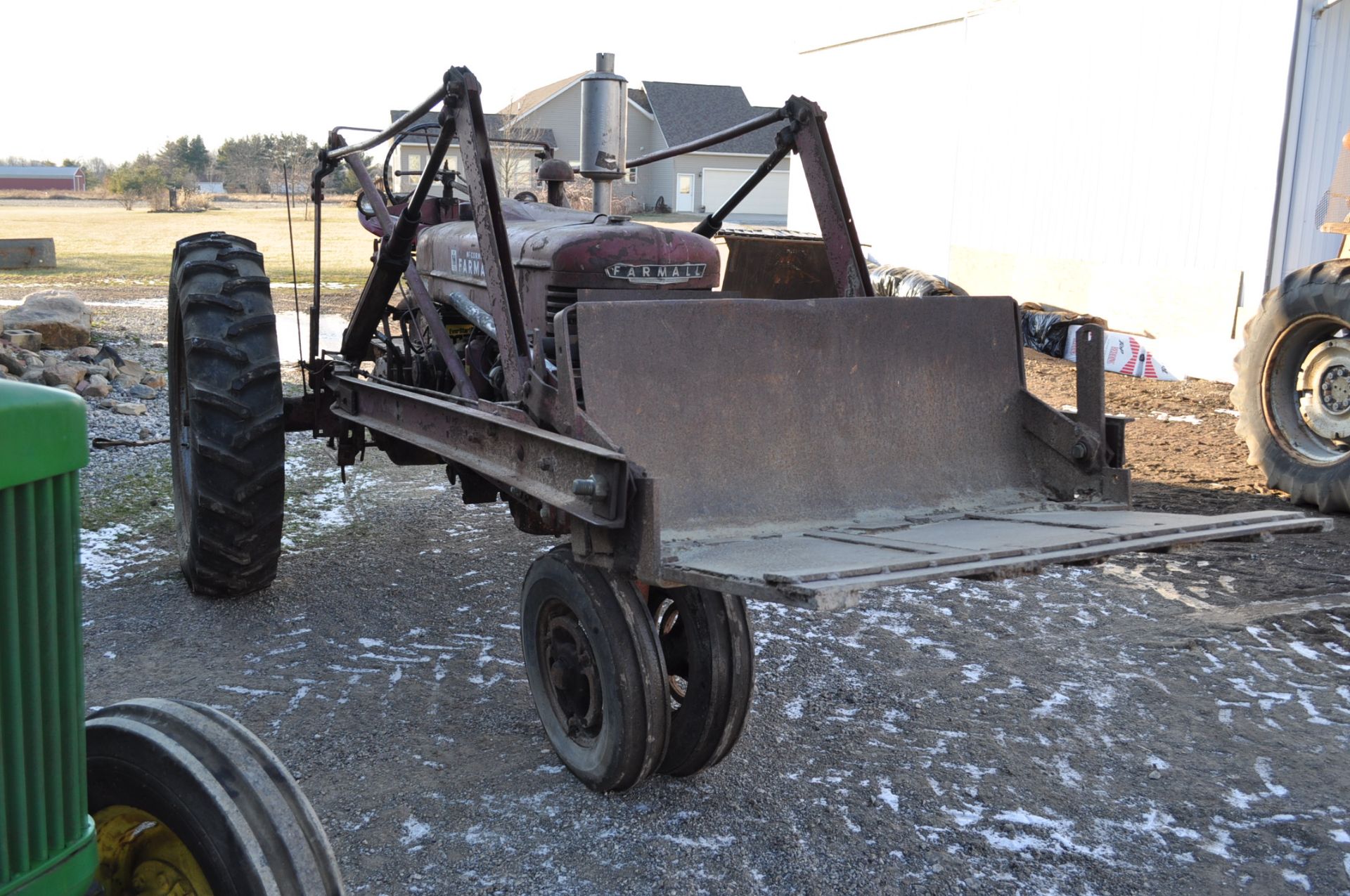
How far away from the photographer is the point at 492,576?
5215 millimetres

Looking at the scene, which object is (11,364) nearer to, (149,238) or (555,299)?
(555,299)

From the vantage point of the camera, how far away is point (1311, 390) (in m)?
6.84

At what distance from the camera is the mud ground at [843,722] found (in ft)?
9.75

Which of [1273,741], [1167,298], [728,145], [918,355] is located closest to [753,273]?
[918,355]

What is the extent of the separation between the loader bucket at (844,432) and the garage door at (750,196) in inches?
1593

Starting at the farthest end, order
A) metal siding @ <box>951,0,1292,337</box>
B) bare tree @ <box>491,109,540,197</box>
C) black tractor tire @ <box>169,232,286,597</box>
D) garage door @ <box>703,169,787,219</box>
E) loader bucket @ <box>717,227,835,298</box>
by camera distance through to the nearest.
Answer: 1. garage door @ <box>703,169,787,219</box>
2. bare tree @ <box>491,109,540,197</box>
3. metal siding @ <box>951,0,1292,337</box>
4. loader bucket @ <box>717,227,835,298</box>
5. black tractor tire @ <box>169,232,286,597</box>

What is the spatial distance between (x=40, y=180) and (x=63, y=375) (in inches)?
2965

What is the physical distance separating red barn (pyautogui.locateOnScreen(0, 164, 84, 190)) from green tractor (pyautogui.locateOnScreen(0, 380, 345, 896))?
255 ft

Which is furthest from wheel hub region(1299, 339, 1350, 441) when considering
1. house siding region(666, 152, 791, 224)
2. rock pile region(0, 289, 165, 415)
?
house siding region(666, 152, 791, 224)

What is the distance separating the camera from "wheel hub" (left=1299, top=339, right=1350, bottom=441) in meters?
6.59

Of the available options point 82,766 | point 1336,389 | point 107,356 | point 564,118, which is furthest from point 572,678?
point 564,118

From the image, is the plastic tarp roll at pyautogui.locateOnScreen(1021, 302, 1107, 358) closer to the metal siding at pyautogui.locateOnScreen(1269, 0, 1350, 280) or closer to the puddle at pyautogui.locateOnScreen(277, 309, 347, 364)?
the metal siding at pyautogui.locateOnScreen(1269, 0, 1350, 280)

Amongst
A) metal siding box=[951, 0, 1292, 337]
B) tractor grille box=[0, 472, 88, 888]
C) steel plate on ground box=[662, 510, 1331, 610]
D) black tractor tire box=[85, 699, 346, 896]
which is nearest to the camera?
tractor grille box=[0, 472, 88, 888]

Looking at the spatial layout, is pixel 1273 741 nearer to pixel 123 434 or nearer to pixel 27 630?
pixel 27 630
